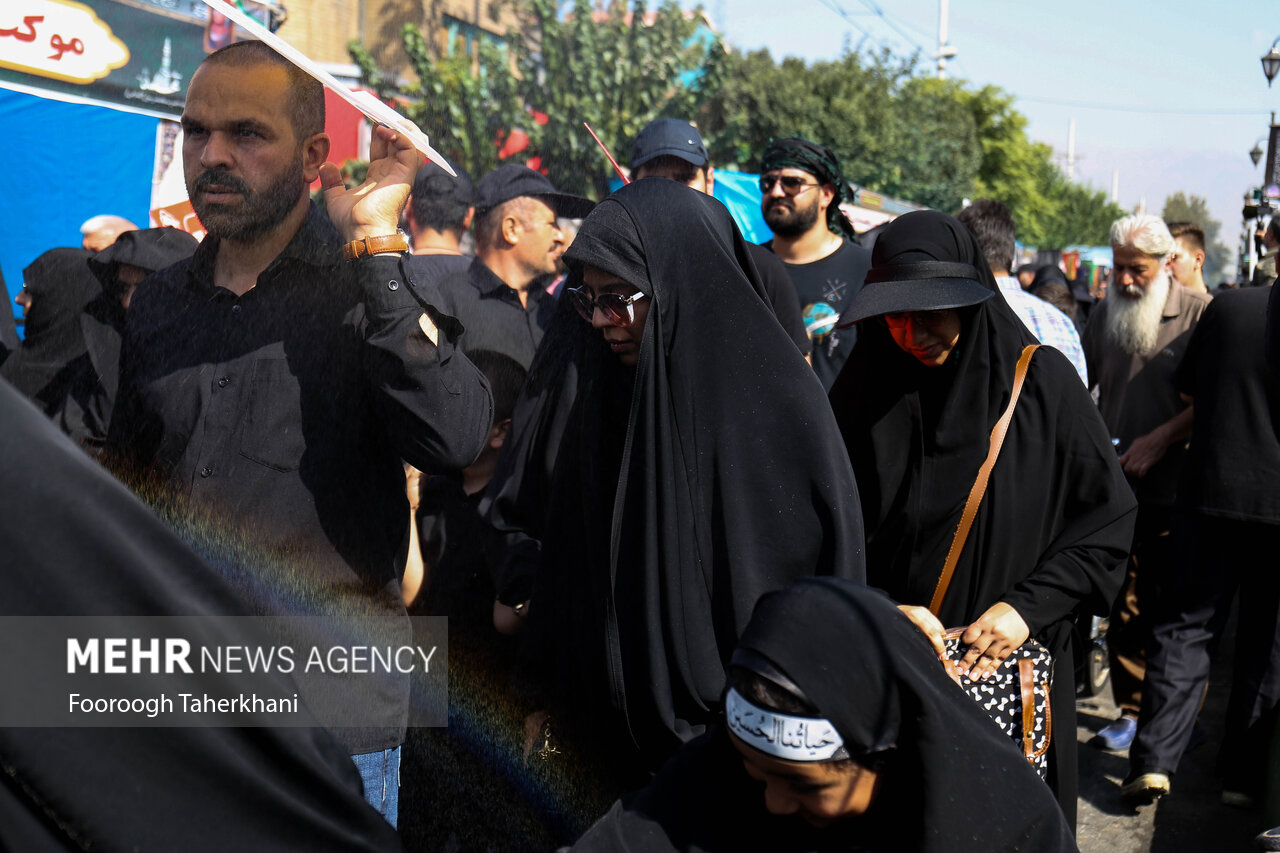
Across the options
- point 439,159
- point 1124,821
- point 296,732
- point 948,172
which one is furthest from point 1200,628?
point 948,172

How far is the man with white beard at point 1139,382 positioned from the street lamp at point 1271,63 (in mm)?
10801

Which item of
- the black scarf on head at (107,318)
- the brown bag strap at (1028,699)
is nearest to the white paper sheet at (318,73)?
the brown bag strap at (1028,699)

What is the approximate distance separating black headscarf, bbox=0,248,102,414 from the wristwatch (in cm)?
241

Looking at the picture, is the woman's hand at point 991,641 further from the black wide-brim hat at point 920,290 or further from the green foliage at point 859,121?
the green foliage at point 859,121

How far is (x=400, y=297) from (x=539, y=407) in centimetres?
93

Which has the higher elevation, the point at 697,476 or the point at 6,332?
the point at 6,332

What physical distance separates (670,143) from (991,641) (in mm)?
2776

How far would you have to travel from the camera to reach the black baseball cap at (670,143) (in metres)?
4.81

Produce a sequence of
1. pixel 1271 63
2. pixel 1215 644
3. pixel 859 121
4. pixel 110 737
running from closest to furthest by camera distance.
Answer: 1. pixel 110 737
2. pixel 1215 644
3. pixel 1271 63
4. pixel 859 121

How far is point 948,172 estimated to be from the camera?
29.3 m

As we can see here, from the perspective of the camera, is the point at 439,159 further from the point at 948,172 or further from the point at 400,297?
the point at 948,172

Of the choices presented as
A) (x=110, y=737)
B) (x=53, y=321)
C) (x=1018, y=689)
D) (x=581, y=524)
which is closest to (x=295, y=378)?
(x=581, y=524)

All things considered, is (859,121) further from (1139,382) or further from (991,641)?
(991,641)

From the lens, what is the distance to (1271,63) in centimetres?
1452
